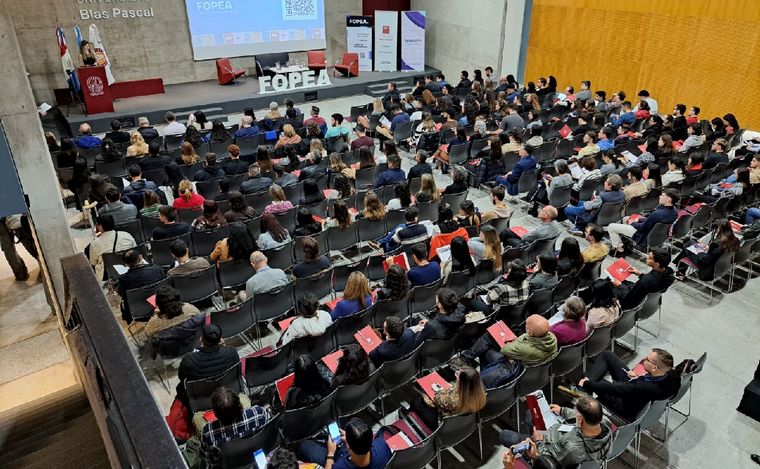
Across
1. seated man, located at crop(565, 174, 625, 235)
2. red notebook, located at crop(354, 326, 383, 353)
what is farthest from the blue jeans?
red notebook, located at crop(354, 326, 383, 353)

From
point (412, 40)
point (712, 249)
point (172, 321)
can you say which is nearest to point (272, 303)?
point (172, 321)

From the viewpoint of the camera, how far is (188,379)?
4609 millimetres

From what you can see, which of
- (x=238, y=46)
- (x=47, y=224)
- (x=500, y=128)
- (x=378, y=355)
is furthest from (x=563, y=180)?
(x=238, y=46)

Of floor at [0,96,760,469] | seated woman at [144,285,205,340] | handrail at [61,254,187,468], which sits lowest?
floor at [0,96,760,469]

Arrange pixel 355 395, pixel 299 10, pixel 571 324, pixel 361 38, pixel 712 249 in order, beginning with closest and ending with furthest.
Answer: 1. pixel 355 395
2. pixel 571 324
3. pixel 712 249
4. pixel 299 10
5. pixel 361 38

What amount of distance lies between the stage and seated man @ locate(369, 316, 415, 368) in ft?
37.4

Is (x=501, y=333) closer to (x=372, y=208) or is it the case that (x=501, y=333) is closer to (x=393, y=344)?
(x=393, y=344)

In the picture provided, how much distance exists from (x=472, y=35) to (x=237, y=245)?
13712mm

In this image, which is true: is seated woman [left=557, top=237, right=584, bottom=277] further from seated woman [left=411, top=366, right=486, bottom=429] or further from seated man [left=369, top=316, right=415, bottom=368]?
seated woman [left=411, top=366, right=486, bottom=429]

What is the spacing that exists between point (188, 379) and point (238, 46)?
47.1 feet

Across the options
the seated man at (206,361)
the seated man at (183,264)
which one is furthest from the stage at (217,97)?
the seated man at (206,361)

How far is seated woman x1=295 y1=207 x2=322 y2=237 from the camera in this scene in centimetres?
705

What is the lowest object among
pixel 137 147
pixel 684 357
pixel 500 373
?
pixel 684 357

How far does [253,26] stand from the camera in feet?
54.8
